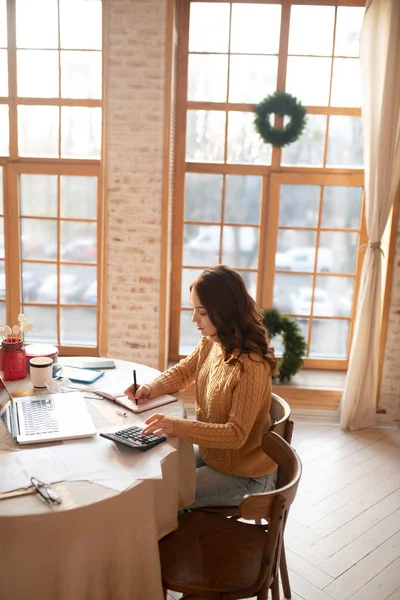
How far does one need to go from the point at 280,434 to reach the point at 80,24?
12.1ft

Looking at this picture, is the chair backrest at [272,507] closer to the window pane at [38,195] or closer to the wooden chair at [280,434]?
the wooden chair at [280,434]

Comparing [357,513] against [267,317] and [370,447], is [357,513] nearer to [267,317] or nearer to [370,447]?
[370,447]

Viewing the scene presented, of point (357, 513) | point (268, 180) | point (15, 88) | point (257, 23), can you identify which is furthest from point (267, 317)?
point (15, 88)

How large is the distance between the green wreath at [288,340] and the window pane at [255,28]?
216cm

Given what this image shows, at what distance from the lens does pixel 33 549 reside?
1.46m

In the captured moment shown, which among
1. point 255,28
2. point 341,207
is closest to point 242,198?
point 341,207

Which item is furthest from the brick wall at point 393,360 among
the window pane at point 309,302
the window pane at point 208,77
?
the window pane at point 208,77

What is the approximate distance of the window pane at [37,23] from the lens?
4.28 metres

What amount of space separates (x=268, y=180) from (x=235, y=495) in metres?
2.99

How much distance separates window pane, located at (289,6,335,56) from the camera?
431 centimetres

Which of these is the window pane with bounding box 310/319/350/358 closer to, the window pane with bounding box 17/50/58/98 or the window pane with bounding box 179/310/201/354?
the window pane with bounding box 179/310/201/354

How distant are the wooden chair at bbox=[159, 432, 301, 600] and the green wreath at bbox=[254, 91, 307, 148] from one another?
9.63ft

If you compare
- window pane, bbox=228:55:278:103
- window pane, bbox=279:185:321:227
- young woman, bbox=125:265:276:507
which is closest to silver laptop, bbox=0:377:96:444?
young woman, bbox=125:265:276:507

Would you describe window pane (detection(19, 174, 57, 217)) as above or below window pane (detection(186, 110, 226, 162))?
below
